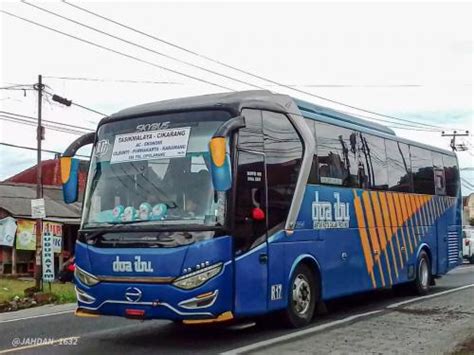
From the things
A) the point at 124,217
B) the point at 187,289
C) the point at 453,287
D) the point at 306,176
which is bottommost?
the point at 453,287

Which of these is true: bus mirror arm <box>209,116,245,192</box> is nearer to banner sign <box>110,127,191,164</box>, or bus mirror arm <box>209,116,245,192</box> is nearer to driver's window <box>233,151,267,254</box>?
driver's window <box>233,151,267,254</box>

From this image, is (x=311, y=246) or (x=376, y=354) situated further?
(x=311, y=246)

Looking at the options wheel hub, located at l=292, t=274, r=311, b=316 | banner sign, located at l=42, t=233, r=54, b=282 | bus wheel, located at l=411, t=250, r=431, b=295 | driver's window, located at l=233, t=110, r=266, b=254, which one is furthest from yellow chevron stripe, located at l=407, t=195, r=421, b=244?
banner sign, located at l=42, t=233, r=54, b=282

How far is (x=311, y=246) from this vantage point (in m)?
9.73

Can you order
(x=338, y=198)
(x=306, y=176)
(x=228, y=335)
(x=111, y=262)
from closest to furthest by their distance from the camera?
1. (x=111, y=262)
2. (x=228, y=335)
3. (x=306, y=176)
4. (x=338, y=198)

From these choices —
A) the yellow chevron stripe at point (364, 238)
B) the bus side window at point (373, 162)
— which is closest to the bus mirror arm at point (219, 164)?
the yellow chevron stripe at point (364, 238)

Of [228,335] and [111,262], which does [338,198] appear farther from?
[111,262]

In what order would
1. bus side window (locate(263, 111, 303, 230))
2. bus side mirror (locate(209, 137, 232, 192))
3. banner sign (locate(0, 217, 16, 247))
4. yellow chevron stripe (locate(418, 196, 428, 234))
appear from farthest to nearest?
1. banner sign (locate(0, 217, 16, 247))
2. yellow chevron stripe (locate(418, 196, 428, 234))
3. bus side window (locate(263, 111, 303, 230))
4. bus side mirror (locate(209, 137, 232, 192))

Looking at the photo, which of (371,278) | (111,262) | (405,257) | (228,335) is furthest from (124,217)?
(405,257)

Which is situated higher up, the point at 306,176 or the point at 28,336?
the point at 306,176

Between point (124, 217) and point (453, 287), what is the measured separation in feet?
34.3

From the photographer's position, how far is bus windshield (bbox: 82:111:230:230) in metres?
7.98

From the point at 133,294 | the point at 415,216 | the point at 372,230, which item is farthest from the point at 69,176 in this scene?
the point at 415,216

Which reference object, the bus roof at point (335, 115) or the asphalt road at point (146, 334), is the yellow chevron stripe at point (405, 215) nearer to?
the bus roof at point (335, 115)
